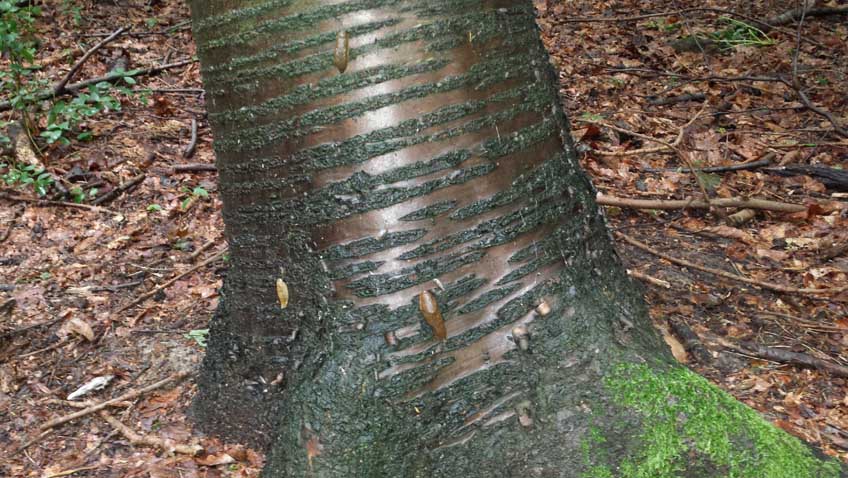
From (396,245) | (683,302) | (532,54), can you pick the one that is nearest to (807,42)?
(683,302)

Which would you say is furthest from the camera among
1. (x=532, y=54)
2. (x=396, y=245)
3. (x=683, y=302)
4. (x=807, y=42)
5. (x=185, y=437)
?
(x=807, y=42)

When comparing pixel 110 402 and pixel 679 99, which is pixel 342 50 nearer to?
pixel 110 402

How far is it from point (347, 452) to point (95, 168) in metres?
4.22

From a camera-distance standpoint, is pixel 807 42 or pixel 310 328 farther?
pixel 807 42

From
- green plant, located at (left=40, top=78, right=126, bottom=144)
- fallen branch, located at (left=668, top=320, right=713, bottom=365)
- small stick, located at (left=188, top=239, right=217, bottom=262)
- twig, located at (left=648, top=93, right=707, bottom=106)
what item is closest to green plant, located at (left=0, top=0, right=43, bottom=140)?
green plant, located at (left=40, top=78, right=126, bottom=144)

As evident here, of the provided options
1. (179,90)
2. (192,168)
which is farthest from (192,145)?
(179,90)

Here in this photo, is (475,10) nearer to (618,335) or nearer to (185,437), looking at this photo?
(618,335)

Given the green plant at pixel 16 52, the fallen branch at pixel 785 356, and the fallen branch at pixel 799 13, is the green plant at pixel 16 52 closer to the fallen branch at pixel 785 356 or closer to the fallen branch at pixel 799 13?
the fallen branch at pixel 785 356

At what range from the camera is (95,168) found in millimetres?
4961

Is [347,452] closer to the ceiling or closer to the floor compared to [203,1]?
closer to the floor

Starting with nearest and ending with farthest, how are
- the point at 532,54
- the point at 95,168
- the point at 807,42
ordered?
the point at 532,54, the point at 95,168, the point at 807,42

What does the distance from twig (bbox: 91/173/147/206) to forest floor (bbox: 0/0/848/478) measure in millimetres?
13

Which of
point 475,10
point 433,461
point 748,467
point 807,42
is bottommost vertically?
point 807,42

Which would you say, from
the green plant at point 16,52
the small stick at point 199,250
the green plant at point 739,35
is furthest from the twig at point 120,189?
the green plant at point 739,35
